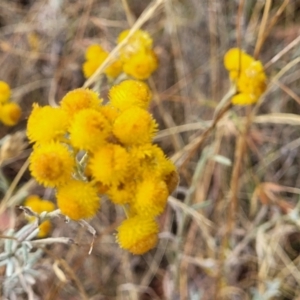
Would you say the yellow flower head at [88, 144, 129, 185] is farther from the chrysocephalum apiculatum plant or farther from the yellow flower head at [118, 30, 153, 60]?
the yellow flower head at [118, 30, 153, 60]

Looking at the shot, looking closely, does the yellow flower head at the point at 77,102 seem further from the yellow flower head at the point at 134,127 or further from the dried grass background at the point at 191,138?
the dried grass background at the point at 191,138

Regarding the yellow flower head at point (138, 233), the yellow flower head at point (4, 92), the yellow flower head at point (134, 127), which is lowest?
the yellow flower head at point (138, 233)

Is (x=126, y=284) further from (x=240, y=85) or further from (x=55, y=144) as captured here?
(x=55, y=144)

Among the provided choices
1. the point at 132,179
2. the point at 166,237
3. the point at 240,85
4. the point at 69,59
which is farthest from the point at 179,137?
the point at 132,179

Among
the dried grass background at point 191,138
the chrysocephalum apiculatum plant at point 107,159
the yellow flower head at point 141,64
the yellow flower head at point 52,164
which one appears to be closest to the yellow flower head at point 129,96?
the chrysocephalum apiculatum plant at point 107,159

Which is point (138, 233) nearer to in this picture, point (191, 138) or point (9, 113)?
point (9, 113)

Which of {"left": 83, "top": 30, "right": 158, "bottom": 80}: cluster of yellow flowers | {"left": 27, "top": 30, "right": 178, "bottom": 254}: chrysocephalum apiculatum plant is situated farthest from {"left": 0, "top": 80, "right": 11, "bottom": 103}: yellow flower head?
{"left": 27, "top": 30, "right": 178, "bottom": 254}: chrysocephalum apiculatum plant
